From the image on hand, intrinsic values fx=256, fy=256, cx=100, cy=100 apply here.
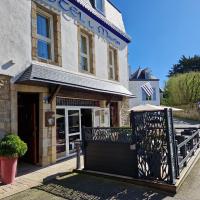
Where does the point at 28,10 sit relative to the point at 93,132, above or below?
above

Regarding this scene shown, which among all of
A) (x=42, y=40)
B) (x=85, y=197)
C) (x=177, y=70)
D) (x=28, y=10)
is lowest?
(x=85, y=197)

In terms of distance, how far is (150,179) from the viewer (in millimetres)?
6105

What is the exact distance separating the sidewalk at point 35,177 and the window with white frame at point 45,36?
378 cm

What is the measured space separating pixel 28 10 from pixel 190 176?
22.7ft

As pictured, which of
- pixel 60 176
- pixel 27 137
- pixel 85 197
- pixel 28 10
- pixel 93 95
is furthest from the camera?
pixel 93 95

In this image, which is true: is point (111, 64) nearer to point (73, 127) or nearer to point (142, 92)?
point (73, 127)

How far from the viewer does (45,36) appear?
9289 mm

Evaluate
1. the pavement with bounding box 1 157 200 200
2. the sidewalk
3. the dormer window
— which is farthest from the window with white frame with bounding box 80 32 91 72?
the pavement with bounding box 1 157 200 200

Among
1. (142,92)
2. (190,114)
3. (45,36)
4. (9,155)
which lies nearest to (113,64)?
(45,36)

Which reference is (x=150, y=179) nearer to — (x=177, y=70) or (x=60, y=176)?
(x=60, y=176)

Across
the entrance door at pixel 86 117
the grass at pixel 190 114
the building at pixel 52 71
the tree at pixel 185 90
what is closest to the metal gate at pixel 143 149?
the building at pixel 52 71

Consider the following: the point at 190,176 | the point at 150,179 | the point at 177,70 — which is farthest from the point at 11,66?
the point at 177,70

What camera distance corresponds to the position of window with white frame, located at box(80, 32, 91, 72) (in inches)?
449

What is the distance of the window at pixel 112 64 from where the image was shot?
13914mm
